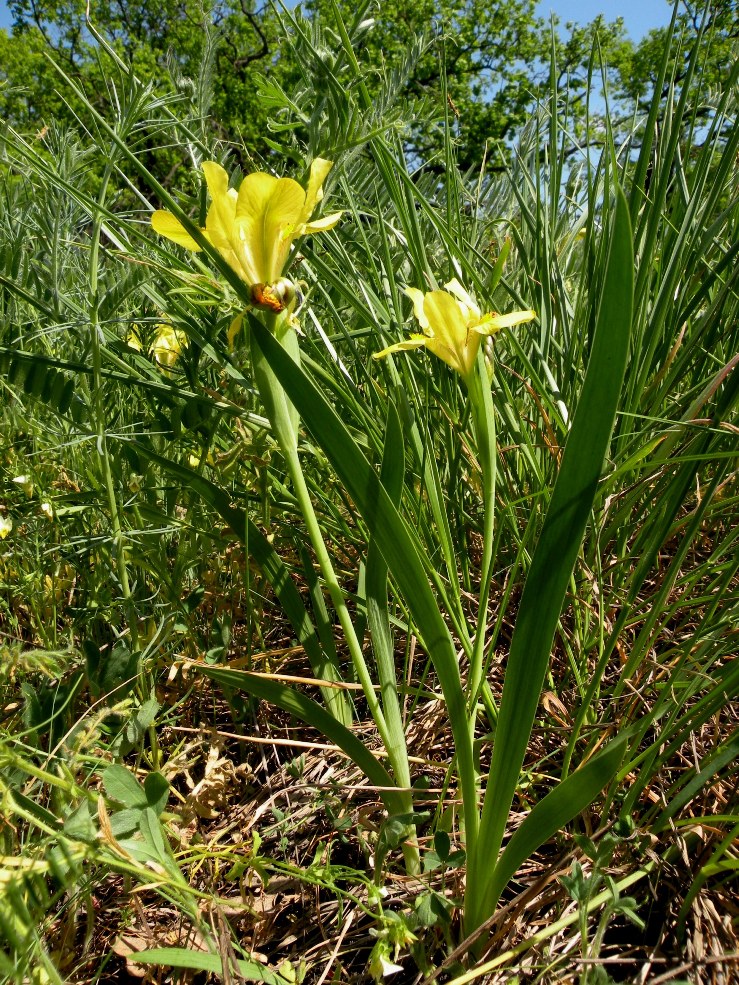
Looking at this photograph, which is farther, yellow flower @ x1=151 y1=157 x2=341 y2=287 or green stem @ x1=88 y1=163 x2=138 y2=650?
green stem @ x1=88 y1=163 x2=138 y2=650

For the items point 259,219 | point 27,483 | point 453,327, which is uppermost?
point 259,219

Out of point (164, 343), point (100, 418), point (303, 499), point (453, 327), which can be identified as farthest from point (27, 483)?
point (453, 327)

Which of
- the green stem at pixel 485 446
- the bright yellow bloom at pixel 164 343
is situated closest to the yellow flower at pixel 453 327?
the green stem at pixel 485 446

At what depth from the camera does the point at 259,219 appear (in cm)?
53

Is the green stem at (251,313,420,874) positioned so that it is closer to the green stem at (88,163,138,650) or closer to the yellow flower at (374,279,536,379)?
the yellow flower at (374,279,536,379)

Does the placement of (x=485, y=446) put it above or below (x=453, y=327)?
below

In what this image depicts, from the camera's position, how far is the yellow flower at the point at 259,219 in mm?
515

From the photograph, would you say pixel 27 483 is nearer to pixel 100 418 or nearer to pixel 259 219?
pixel 100 418

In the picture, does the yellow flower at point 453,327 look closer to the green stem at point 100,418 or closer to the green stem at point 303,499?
the green stem at point 303,499

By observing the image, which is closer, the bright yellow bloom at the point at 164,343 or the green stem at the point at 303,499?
the green stem at the point at 303,499

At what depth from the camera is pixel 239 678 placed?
23.7 inches

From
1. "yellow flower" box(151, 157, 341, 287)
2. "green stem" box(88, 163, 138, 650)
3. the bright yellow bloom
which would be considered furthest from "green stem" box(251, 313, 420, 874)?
the bright yellow bloom

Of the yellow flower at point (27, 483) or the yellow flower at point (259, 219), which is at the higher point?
the yellow flower at point (259, 219)

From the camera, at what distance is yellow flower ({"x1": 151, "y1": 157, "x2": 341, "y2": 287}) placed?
0.52 metres
